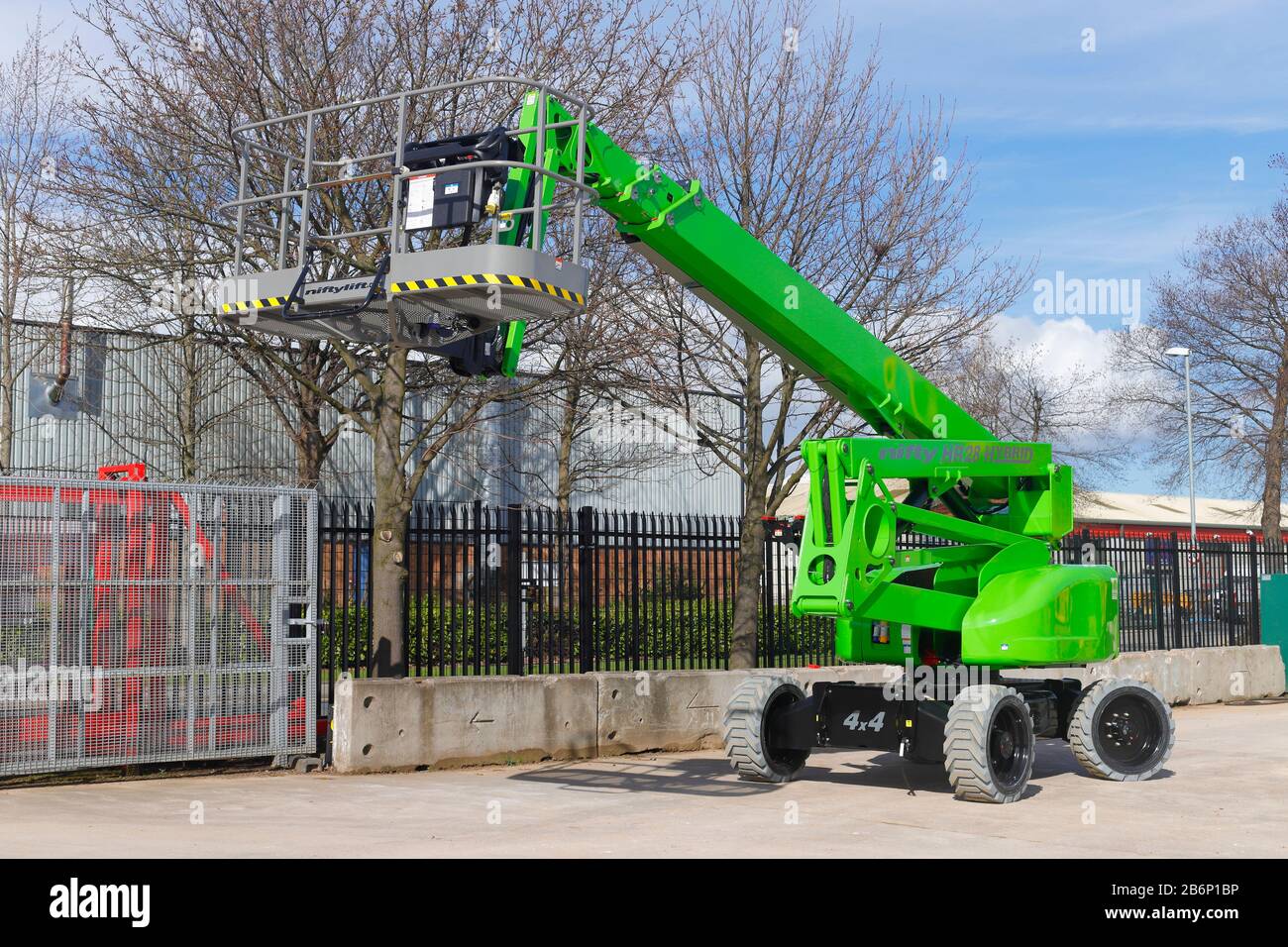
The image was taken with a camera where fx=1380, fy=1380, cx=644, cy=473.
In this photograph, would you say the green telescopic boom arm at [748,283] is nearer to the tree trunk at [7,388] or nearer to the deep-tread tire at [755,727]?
the deep-tread tire at [755,727]

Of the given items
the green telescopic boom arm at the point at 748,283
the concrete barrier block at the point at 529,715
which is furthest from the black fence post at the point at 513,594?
the green telescopic boom arm at the point at 748,283

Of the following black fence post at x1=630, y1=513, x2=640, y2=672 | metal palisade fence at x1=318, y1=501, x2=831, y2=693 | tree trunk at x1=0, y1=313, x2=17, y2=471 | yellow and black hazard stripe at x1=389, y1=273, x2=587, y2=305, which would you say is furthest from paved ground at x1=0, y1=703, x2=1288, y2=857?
tree trunk at x1=0, y1=313, x2=17, y2=471

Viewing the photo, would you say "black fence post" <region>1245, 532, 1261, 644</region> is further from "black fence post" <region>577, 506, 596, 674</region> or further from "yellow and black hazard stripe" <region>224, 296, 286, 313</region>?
"yellow and black hazard stripe" <region>224, 296, 286, 313</region>

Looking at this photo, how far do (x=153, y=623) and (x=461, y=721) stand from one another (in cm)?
292

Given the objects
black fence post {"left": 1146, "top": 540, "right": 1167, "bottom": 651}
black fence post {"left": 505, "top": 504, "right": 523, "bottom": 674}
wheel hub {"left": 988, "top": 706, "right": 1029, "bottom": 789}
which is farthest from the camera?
black fence post {"left": 1146, "top": 540, "right": 1167, "bottom": 651}

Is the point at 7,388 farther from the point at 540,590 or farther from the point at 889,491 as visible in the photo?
the point at 889,491

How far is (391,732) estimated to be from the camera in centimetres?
1237

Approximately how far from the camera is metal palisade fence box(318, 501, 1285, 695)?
43.7ft

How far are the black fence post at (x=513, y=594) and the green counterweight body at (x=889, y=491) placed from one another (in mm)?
3699

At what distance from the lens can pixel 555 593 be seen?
A: 1416cm

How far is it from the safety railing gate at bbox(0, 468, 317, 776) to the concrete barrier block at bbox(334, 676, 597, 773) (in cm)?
49

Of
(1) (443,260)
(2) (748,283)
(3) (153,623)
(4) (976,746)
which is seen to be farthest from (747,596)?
(1) (443,260)

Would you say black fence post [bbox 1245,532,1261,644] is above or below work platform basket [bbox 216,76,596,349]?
below
